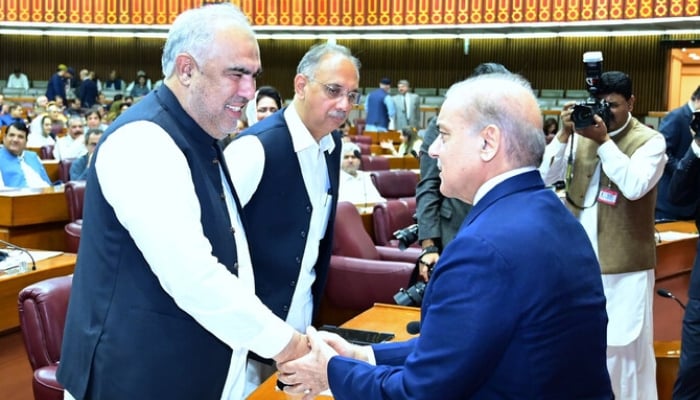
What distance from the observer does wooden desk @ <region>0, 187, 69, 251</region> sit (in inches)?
193

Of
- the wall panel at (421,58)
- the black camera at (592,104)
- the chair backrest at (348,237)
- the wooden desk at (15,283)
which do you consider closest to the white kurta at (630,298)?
the black camera at (592,104)

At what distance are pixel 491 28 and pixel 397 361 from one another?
1475 cm

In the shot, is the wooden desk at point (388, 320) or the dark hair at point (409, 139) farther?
the dark hair at point (409, 139)

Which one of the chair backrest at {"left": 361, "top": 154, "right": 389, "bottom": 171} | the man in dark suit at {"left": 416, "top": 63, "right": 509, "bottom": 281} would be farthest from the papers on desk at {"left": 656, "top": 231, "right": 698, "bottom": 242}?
the chair backrest at {"left": 361, "top": 154, "right": 389, "bottom": 171}

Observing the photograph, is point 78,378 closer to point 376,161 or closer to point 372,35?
point 376,161

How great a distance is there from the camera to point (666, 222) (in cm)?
577

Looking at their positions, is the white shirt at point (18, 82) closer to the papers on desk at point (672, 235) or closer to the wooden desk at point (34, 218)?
the wooden desk at point (34, 218)

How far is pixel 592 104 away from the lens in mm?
3211

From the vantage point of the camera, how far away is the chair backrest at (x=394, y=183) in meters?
7.04

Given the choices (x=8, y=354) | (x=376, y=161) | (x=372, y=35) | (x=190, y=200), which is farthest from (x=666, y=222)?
(x=372, y=35)

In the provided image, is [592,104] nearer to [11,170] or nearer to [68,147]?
[11,170]

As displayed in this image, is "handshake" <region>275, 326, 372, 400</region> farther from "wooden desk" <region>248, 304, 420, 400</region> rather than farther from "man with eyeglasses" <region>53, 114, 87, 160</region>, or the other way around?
"man with eyeglasses" <region>53, 114, 87, 160</region>

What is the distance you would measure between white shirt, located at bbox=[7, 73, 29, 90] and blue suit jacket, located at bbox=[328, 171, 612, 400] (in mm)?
18933

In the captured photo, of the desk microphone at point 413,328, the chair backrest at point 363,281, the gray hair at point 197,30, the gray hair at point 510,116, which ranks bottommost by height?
the chair backrest at point 363,281
